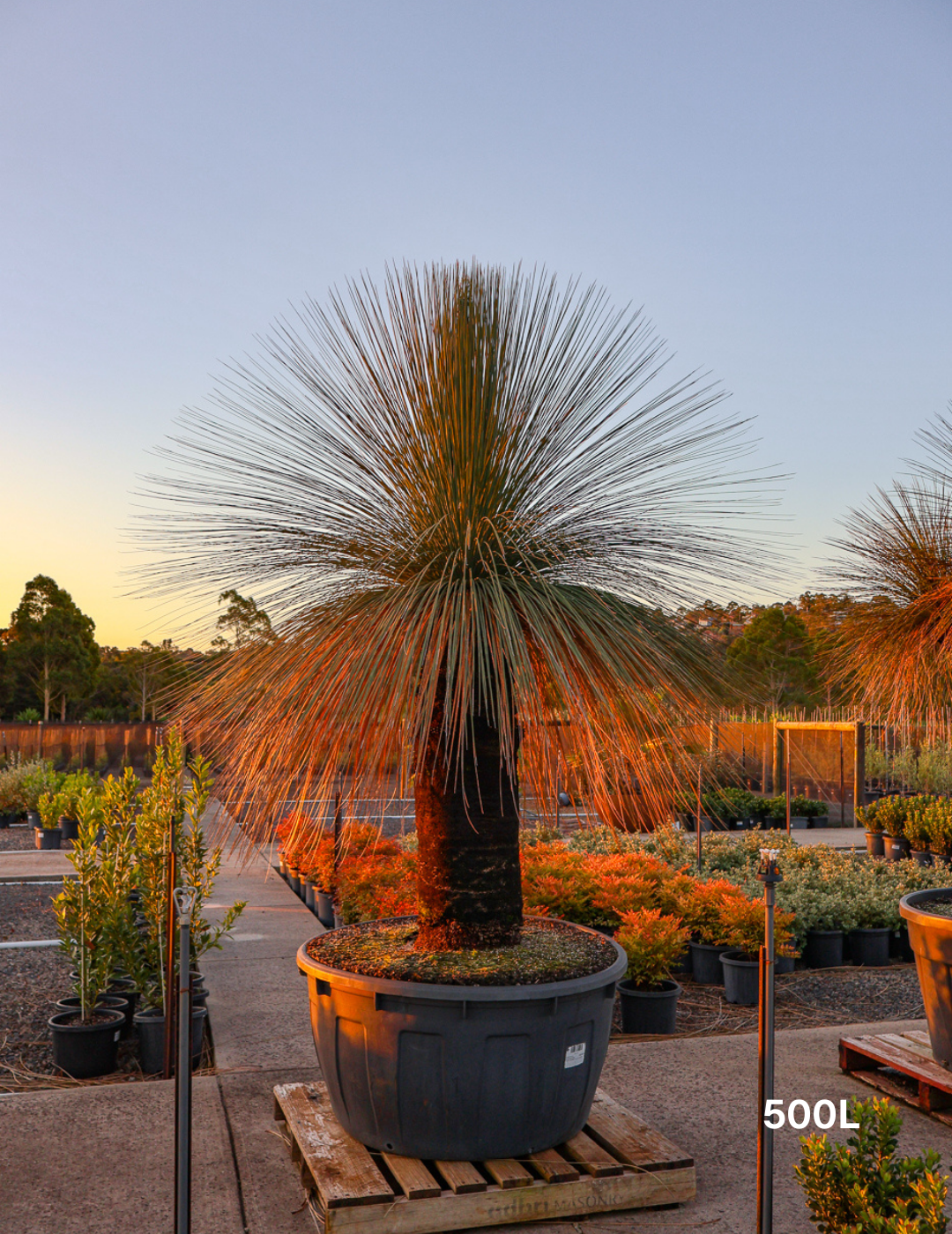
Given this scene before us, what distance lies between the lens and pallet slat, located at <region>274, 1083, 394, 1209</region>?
2273 millimetres

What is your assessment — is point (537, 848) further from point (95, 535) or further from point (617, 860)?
point (95, 535)

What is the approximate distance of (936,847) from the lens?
9375 millimetres

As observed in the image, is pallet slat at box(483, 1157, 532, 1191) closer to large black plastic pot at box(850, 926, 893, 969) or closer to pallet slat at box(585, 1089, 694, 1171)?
pallet slat at box(585, 1089, 694, 1171)

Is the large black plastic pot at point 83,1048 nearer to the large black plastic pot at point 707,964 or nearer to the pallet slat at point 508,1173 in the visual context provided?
the pallet slat at point 508,1173

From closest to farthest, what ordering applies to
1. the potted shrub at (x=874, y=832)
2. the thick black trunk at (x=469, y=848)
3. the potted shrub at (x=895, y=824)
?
the thick black trunk at (x=469, y=848) → the potted shrub at (x=895, y=824) → the potted shrub at (x=874, y=832)

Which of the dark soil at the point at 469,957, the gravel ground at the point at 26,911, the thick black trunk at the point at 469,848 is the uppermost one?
the thick black trunk at the point at 469,848

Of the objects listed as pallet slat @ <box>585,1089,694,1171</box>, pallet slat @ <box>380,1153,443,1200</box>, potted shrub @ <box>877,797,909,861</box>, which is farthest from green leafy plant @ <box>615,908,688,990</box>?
potted shrub @ <box>877,797,909,861</box>

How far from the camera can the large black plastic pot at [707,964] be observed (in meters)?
5.26

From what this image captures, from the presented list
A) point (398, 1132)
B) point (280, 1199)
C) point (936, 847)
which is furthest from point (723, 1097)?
point (936, 847)

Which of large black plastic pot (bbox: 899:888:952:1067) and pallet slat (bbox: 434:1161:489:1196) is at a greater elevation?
large black plastic pot (bbox: 899:888:952:1067)

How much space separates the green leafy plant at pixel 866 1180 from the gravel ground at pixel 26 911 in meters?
5.66

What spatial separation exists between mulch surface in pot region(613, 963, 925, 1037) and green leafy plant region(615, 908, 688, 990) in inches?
14.2

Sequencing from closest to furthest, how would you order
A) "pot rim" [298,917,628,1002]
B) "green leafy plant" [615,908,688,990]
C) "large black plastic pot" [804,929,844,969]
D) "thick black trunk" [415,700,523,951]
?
"pot rim" [298,917,628,1002], "thick black trunk" [415,700,523,951], "green leafy plant" [615,908,688,990], "large black plastic pot" [804,929,844,969]

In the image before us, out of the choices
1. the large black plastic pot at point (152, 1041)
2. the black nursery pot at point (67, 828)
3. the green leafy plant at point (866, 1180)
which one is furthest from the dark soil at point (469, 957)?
the black nursery pot at point (67, 828)
